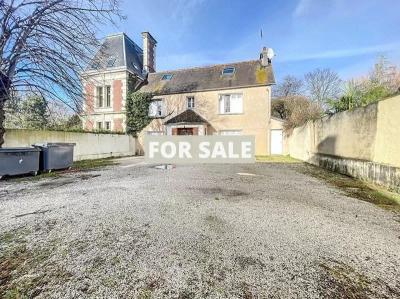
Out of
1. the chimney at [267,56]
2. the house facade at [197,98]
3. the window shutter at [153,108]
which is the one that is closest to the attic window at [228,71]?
the house facade at [197,98]

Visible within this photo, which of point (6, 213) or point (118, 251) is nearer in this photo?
point (118, 251)

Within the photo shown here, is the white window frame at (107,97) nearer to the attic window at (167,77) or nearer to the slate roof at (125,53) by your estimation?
the slate roof at (125,53)

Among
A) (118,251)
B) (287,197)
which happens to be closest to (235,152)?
(287,197)

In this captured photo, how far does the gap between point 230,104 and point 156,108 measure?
668 centimetres

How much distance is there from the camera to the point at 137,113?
19906 millimetres

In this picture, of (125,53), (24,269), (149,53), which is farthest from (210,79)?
(24,269)

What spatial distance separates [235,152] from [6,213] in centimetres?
931

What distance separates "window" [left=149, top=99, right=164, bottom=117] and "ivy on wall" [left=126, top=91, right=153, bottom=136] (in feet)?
1.33

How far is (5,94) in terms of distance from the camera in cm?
714

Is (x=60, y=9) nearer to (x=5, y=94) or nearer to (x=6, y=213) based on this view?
(x=5, y=94)

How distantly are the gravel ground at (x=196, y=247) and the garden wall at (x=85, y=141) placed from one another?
7.05 meters

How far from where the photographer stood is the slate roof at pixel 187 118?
18.0m

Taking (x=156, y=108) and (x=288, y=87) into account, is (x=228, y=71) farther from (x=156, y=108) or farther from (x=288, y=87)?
(x=288, y=87)

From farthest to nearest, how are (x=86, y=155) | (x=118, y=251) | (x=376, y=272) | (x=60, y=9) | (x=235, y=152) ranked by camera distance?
(x=86, y=155) < (x=235, y=152) < (x=60, y=9) < (x=118, y=251) < (x=376, y=272)
